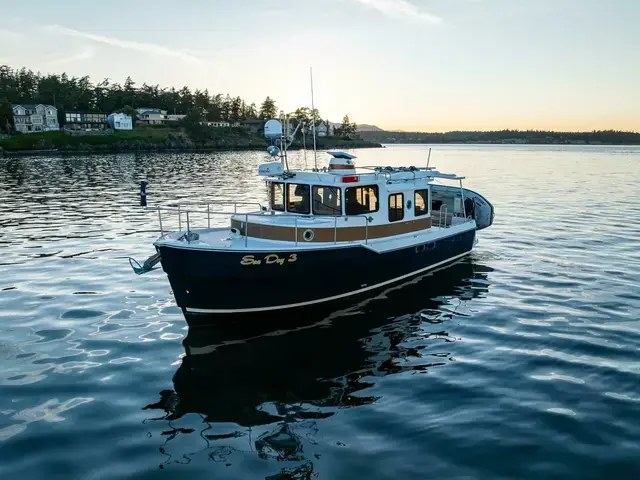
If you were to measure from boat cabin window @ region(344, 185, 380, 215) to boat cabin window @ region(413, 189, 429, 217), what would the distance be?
2.04 meters

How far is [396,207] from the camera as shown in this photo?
16.2 meters

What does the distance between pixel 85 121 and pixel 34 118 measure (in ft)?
55.0

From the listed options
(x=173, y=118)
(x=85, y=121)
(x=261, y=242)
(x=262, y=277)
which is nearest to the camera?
(x=262, y=277)

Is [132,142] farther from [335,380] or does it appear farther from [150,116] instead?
[335,380]

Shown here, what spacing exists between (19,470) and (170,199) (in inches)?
1206

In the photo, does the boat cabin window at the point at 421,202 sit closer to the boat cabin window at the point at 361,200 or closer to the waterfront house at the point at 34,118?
the boat cabin window at the point at 361,200

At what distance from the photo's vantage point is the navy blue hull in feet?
40.2

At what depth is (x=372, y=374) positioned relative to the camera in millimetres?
10695

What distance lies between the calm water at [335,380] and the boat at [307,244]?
72cm

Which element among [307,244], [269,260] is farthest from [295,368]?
[307,244]

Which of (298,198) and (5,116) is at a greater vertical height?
(5,116)

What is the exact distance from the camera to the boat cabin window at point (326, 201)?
14.8m

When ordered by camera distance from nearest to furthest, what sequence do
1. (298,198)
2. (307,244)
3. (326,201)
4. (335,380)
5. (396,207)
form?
(335,380)
(307,244)
(326,201)
(298,198)
(396,207)

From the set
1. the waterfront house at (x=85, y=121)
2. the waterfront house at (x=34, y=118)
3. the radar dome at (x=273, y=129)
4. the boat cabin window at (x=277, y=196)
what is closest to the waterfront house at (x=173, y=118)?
the waterfront house at (x=85, y=121)
